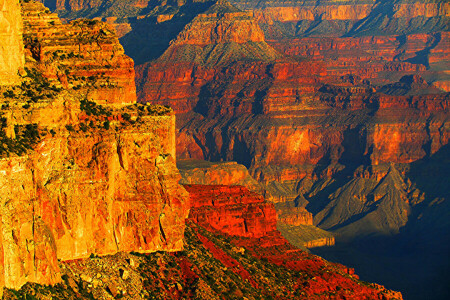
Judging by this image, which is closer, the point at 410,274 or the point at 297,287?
the point at 297,287

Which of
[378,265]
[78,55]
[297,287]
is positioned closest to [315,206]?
[378,265]

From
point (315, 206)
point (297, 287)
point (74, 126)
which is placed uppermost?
point (74, 126)

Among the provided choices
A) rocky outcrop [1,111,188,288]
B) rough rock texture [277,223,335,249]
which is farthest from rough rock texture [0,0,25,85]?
rough rock texture [277,223,335,249]

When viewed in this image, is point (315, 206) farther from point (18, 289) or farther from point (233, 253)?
point (18, 289)

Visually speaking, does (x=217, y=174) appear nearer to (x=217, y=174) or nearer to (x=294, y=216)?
(x=217, y=174)

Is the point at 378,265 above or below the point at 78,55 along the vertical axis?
below

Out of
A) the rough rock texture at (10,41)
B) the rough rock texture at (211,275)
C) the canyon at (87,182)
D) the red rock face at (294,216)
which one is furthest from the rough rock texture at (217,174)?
the rough rock texture at (10,41)

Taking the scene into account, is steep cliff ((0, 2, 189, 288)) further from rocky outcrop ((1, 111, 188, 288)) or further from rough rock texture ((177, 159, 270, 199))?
rough rock texture ((177, 159, 270, 199))

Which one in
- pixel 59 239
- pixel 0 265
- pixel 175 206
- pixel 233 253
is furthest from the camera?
pixel 233 253
